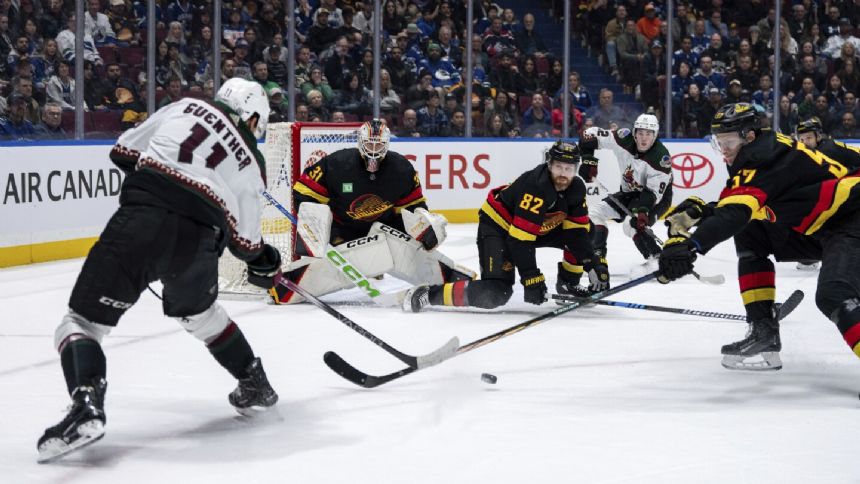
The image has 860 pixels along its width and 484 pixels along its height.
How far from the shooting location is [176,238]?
10.3 feet

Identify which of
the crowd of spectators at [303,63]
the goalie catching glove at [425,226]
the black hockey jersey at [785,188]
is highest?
the crowd of spectators at [303,63]

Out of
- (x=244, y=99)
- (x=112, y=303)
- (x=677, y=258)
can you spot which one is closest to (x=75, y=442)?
(x=112, y=303)

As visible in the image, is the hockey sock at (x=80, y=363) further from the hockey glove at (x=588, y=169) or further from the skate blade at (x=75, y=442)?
the hockey glove at (x=588, y=169)

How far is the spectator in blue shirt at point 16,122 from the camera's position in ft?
23.1

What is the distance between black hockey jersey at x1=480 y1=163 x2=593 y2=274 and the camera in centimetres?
525

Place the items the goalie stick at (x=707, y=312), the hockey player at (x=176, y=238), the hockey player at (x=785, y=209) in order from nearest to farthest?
the hockey player at (x=176, y=238), the hockey player at (x=785, y=209), the goalie stick at (x=707, y=312)

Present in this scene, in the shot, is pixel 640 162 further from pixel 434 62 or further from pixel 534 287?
pixel 434 62

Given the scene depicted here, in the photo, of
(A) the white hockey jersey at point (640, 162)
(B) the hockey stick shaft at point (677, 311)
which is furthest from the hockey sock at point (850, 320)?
(A) the white hockey jersey at point (640, 162)

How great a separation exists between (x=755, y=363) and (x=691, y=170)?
6611 millimetres

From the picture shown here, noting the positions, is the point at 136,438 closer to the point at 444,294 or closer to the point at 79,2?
the point at 444,294

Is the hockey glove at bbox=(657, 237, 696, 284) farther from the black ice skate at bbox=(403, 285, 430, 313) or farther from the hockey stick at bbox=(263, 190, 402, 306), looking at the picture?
the hockey stick at bbox=(263, 190, 402, 306)

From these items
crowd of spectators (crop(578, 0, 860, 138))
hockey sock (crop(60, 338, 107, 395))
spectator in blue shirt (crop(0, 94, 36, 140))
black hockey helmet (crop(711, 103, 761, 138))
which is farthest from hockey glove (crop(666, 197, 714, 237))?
crowd of spectators (crop(578, 0, 860, 138))

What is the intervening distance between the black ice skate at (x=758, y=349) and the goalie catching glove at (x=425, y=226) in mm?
1835

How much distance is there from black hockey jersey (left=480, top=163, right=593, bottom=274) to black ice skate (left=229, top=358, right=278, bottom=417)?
2.07 m
